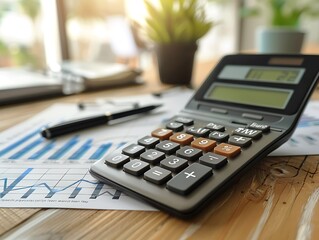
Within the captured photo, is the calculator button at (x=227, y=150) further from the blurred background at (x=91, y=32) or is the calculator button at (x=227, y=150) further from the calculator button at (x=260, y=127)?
the blurred background at (x=91, y=32)

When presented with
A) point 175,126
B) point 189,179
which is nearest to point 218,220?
point 189,179

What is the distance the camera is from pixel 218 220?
0.22 meters

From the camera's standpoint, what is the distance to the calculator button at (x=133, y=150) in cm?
28

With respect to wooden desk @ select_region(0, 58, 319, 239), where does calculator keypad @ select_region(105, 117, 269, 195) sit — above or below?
above

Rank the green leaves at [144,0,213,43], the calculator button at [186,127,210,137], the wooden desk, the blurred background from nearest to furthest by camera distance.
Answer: the wooden desk, the calculator button at [186,127,210,137], the green leaves at [144,0,213,43], the blurred background

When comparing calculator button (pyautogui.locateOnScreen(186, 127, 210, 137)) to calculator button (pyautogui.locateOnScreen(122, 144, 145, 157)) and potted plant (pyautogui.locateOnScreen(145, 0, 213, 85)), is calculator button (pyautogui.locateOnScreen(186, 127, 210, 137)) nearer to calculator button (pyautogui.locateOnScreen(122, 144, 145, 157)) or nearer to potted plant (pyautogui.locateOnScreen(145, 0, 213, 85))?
calculator button (pyautogui.locateOnScreen(122, 144, 145, 157))

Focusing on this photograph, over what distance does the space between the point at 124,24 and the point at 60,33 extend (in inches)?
82.2

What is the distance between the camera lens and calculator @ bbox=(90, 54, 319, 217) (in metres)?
0.23

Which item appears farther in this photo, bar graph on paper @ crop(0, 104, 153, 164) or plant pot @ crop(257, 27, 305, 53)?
plant pot @ crop(257, 27, 305, 53)

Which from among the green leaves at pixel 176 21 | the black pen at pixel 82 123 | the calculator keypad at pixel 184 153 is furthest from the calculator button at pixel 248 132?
the green leaves at pixel 176 21

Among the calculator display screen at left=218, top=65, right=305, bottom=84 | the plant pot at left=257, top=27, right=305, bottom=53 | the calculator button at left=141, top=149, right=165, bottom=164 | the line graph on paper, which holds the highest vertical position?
the plant pot at left=257, top=27, right=305, bottom=53

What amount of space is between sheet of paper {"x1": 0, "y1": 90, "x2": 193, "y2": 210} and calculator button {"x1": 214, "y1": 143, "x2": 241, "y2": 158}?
0.08m

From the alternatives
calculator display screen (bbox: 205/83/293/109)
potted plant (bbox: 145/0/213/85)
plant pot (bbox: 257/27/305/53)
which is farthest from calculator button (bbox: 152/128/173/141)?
plant pot (bbox: 257/27/305/53)

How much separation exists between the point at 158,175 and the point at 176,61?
1.73 ft
